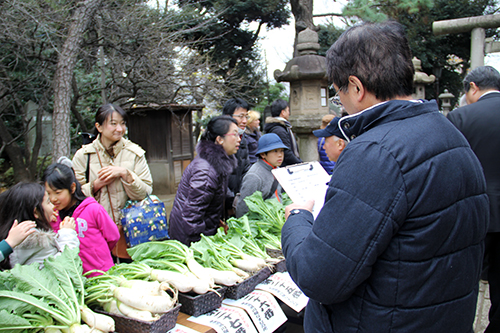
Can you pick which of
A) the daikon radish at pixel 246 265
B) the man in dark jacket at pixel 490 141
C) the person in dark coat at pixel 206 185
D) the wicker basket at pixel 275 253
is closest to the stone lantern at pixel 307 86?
the man in dark jacket at pixel 490 141

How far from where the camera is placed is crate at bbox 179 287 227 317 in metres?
1.81

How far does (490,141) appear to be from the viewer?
284cm

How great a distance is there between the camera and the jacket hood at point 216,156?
3.09m

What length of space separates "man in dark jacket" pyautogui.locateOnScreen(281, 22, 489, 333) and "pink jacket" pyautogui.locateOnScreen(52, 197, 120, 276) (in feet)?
6.34

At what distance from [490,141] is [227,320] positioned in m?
2.53

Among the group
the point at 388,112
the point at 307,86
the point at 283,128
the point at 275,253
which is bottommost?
the point at 275,253

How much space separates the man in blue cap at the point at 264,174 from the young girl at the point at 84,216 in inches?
49.3

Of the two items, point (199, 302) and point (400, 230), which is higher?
point (400, 230)

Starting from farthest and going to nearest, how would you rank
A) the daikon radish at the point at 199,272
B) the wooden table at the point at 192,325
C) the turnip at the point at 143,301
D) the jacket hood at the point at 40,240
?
the jacket hood at the point at 40,240, the daikon radish at the point at 199,272, the wooden table at the point at 192,325, the turnip at the point at 143,301

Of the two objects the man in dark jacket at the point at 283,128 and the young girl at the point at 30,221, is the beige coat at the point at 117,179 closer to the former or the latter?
the young girl at the point at 30,221

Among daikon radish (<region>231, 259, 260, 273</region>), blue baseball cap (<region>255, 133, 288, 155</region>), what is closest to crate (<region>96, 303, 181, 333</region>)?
daikon radish (<region>231, 259, 260, 273</region>)

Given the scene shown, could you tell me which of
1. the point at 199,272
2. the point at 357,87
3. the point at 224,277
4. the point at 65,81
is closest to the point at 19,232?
the point at 199,272

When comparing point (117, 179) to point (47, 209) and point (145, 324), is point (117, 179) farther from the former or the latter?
point (145, 324)

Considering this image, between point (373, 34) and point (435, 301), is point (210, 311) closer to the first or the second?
point (435, 301)
